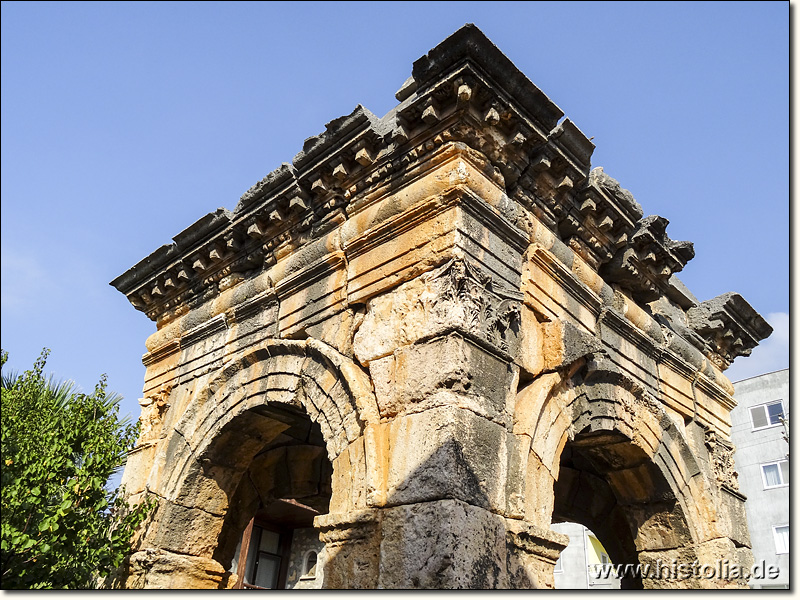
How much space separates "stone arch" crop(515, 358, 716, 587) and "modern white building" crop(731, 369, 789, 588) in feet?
42.1

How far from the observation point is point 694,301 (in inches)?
291

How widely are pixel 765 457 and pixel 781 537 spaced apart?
103 inches

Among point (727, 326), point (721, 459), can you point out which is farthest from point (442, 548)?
point (727, 326)

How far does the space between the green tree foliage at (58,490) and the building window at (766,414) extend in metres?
18.6

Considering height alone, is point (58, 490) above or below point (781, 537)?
below

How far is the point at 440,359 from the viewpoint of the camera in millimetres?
3924

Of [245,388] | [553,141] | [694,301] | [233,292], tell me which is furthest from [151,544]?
[694,301]

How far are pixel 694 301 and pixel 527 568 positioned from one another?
4.52m

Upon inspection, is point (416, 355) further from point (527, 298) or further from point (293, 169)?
point (293, 169)

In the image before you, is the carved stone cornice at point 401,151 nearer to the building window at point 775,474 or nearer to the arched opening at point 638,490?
the arched opening at point 638,490

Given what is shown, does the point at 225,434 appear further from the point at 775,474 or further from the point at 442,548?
the point at 775,474

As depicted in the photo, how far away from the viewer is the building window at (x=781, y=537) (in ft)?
55.1

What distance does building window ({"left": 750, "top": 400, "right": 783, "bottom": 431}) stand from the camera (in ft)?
63.3

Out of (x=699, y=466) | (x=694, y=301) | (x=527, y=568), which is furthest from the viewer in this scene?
(x=694, y=301)
